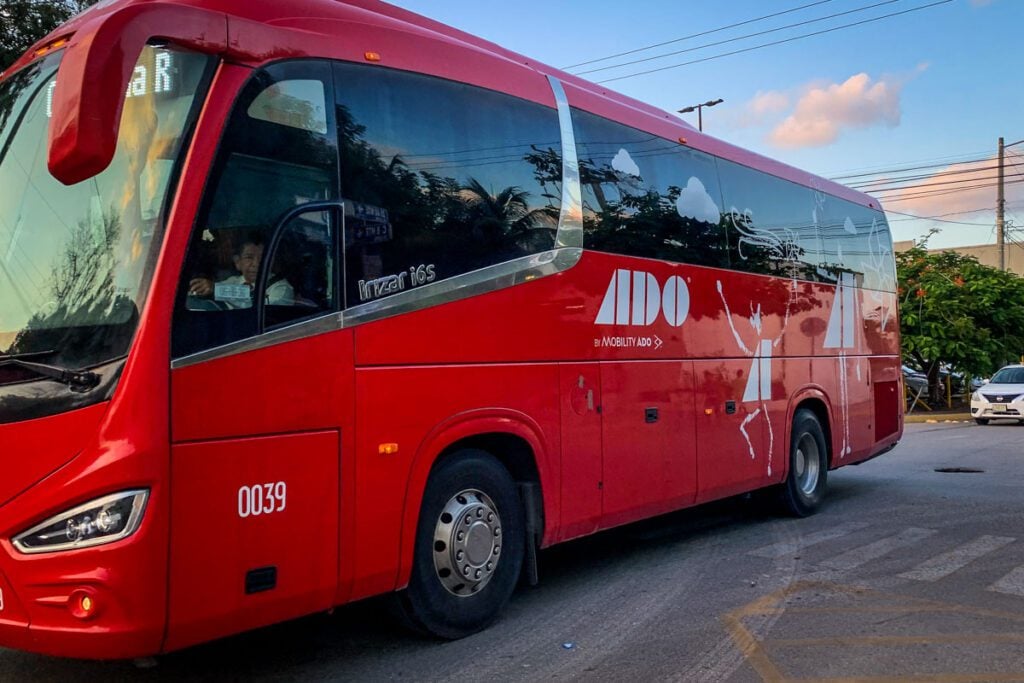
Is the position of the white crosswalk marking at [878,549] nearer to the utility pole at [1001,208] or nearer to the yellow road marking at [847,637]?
the yellow road marking at [847,637]

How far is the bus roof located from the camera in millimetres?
4008

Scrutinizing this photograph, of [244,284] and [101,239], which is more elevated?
[101,239]

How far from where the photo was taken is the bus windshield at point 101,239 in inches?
143

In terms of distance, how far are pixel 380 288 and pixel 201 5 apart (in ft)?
5.30

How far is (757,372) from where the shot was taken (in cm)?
842

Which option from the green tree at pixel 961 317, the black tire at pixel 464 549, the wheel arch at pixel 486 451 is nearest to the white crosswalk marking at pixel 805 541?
the wheel arch at pixel 486 451

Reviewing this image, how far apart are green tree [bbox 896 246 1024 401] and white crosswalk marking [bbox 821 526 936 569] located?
1905 centimetres

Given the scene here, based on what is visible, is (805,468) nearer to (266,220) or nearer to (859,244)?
(859,244)

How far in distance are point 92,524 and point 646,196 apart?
5075mm

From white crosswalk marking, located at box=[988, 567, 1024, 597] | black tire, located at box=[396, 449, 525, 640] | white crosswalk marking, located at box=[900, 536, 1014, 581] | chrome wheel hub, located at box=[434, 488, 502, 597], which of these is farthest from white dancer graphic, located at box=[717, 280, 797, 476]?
chrome wheel hub, located at box=[434, 488, 502, 597]

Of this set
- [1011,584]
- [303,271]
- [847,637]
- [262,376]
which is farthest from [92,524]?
[1011,584]

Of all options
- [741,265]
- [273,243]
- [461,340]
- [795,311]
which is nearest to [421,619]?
[461,340]

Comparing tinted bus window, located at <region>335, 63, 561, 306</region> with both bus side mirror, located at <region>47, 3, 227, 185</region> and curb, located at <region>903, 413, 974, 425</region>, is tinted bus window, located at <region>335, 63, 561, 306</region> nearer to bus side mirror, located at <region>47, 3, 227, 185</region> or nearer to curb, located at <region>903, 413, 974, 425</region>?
bus side mirror, located at <region>47, 3, 227, 185</region>

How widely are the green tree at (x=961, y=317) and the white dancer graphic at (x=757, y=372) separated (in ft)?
63.3
